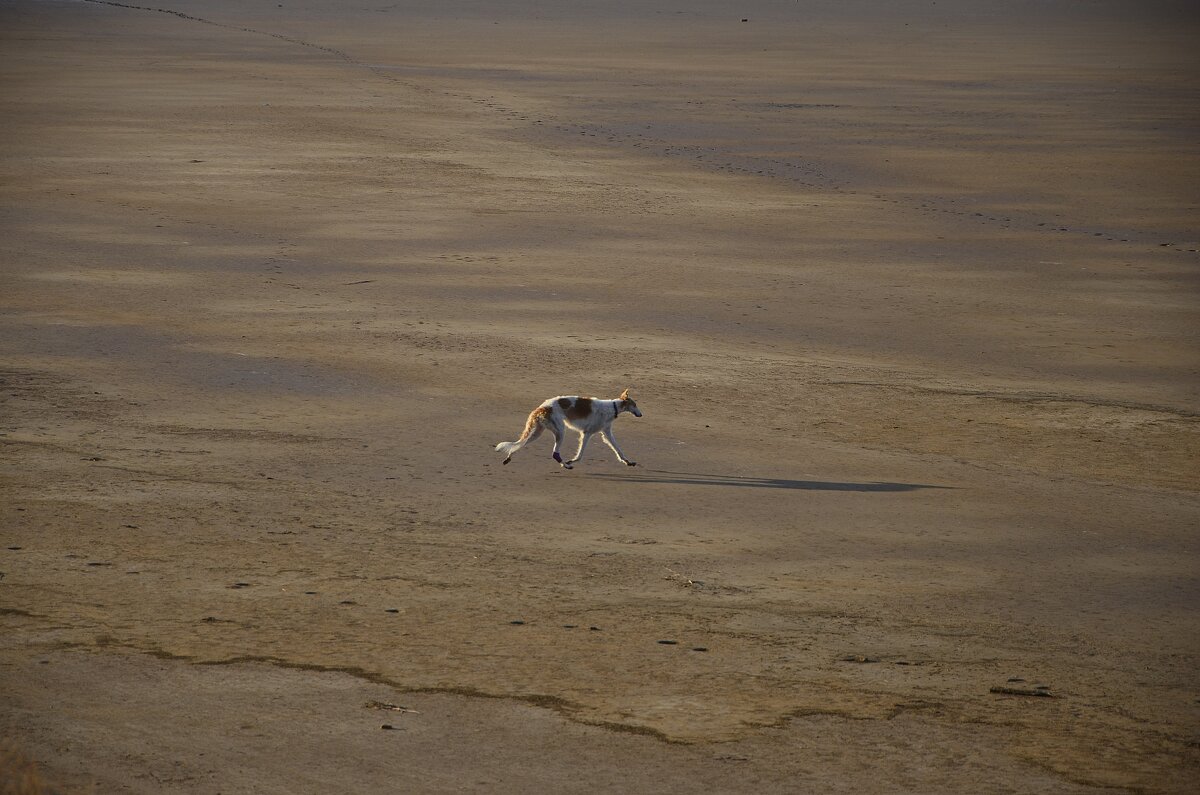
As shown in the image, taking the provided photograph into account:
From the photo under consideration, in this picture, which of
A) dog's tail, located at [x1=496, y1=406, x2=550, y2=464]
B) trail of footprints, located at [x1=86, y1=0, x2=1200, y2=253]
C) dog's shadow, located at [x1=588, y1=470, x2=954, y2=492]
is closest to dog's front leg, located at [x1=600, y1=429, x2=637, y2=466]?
dog's shadow, located at [x1=588, y1=470, x2=954, y2=492]

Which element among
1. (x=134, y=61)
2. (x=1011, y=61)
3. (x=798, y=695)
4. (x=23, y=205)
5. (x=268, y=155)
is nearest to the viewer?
(x=798, y=695)

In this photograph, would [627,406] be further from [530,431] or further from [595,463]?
[530,431]

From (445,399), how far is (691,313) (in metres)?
4.91

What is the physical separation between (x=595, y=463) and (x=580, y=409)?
0.68 m

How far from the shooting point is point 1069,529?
1190cm

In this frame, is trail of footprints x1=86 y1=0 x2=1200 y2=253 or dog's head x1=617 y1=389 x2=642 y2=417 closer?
dog's head x1=617 y1=389 x2=642 y2=417

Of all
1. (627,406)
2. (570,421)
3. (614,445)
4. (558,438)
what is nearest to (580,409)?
(570,421)

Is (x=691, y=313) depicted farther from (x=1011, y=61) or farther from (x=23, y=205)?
(x=1011, y=61)

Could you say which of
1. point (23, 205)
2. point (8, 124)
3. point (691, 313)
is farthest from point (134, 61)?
point (691, 313)

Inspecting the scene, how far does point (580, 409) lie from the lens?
13055 millimetres

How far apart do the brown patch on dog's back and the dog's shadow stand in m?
0.53

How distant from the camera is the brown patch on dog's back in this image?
42.7 feet

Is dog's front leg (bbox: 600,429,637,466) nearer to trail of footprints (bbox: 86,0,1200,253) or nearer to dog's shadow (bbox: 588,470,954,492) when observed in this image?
dog's shadow (bbox: 588,470,954,492)

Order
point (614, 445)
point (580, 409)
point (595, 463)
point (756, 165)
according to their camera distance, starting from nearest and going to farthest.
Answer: point (580, 409) → point (614, 445) → point (595, 463) → point (756, 165)
